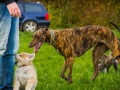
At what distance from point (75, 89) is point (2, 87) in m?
1.53

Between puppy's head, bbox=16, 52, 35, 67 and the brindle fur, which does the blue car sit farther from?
puppy's head, bbox=16, 52, 35, 67

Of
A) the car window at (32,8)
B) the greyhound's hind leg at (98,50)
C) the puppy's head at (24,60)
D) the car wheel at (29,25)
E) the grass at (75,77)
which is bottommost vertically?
the grass at (75,77)

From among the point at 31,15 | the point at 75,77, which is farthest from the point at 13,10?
the point at 31,15

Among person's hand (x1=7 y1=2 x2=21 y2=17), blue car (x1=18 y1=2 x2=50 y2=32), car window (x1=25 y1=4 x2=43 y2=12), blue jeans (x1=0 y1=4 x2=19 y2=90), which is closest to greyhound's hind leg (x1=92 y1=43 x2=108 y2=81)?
blue jeans (x1=0 y1=4 x2=19 y2=90)

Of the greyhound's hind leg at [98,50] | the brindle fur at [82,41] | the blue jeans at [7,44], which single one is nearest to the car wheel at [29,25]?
the greyhound's hind leg at [98,50]

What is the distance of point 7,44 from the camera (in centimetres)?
657

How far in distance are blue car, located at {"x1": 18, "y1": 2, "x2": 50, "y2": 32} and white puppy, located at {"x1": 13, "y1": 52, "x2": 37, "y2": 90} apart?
839 inches

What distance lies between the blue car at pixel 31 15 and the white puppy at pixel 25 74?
2132 centimetres

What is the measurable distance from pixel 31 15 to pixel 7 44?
21.6 metres

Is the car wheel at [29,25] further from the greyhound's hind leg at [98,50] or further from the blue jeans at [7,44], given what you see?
the blue jeans at [7,44]

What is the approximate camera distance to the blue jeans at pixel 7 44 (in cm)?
625

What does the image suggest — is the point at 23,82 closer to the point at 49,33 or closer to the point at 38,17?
the point at 49,33

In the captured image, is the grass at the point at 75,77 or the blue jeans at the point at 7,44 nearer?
the blue jeans at the point at 7,44

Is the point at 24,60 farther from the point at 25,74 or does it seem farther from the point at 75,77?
the point at 75,77
